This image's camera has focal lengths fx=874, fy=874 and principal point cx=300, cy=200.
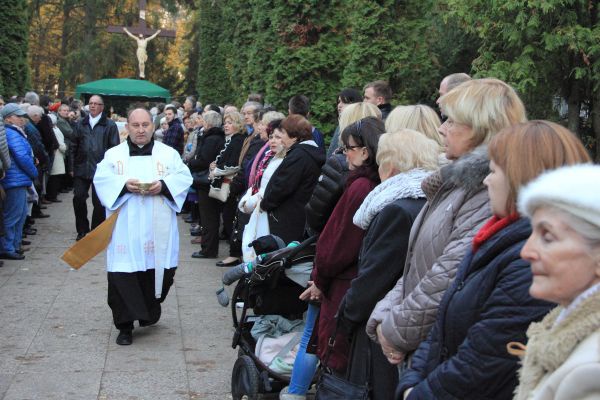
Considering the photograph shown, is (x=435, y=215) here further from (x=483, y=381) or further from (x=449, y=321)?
(x=483, y=381)

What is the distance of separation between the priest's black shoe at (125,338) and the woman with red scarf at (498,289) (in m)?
5.03

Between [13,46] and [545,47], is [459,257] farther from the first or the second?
[13,46]

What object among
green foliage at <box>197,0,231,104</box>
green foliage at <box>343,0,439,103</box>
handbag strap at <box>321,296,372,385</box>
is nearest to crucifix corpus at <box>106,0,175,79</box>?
green foliage at <box>197,0,231,104</box>

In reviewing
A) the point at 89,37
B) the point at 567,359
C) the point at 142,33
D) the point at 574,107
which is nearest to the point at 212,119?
the point at 574,107

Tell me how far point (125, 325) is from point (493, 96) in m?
5.01

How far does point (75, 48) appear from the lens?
149 ft

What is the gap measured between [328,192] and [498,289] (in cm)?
298

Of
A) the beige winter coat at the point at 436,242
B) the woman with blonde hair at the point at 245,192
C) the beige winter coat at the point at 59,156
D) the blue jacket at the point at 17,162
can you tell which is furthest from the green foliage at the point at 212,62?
the beige winter coat at the point at 436,242

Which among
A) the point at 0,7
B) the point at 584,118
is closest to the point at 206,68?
the point at 0,7

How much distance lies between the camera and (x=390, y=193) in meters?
4.46

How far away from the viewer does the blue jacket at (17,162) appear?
1193cm

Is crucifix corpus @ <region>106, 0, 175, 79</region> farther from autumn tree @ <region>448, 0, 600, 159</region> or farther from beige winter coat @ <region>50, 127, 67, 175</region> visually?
autumn tree @ <region>448, 0, 600, 159</region>

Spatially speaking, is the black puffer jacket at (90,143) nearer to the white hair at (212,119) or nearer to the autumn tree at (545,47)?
the white hair at (212,119)

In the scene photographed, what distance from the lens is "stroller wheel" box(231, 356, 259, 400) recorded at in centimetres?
592
